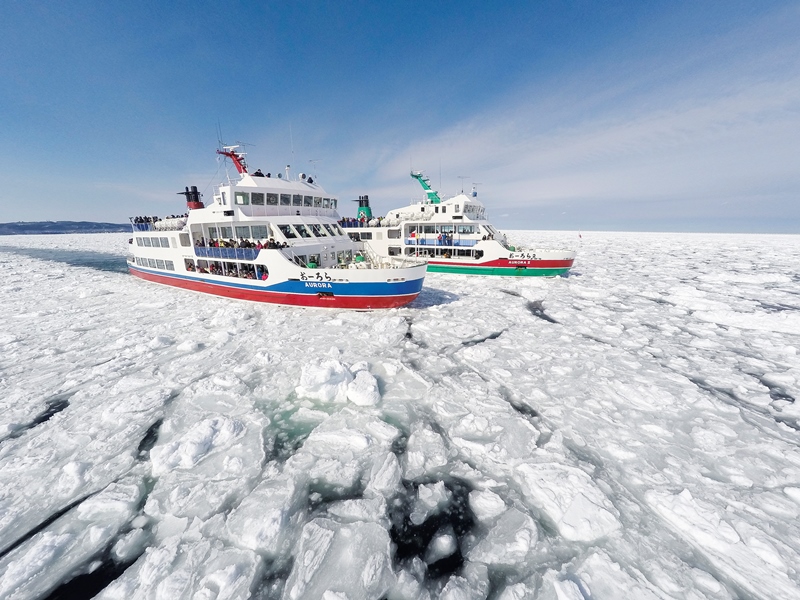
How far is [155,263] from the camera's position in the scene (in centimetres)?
2117

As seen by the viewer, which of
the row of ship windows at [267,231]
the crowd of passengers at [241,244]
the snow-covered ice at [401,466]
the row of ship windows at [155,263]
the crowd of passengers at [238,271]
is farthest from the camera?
the row of ship windows at [155,263]

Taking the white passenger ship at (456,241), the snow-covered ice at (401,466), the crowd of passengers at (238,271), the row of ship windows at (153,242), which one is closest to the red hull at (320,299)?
the crowd of passengers at (238,271)

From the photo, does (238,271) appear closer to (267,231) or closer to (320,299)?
(267,231)

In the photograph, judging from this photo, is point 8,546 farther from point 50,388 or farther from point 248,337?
point 248,337

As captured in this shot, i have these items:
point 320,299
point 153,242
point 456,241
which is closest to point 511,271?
point 456,241

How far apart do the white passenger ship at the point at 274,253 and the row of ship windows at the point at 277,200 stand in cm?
5

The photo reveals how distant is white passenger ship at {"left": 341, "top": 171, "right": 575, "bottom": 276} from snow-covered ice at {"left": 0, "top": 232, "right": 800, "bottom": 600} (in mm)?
11472

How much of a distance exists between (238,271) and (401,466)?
573 inches

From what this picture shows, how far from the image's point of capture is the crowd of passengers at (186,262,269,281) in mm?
15227

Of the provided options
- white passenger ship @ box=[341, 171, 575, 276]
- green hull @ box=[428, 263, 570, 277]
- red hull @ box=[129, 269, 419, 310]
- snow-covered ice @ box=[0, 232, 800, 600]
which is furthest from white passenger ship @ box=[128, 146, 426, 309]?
green hull @ box=[428, 263, 570, 277]

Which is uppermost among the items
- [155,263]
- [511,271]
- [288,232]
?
[288,232]

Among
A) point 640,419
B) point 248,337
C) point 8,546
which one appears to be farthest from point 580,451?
point 248,337

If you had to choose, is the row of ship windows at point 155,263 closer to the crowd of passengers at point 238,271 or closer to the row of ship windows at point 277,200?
the crowd of passengers at point 238,271

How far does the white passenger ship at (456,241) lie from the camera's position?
21.9 meters
